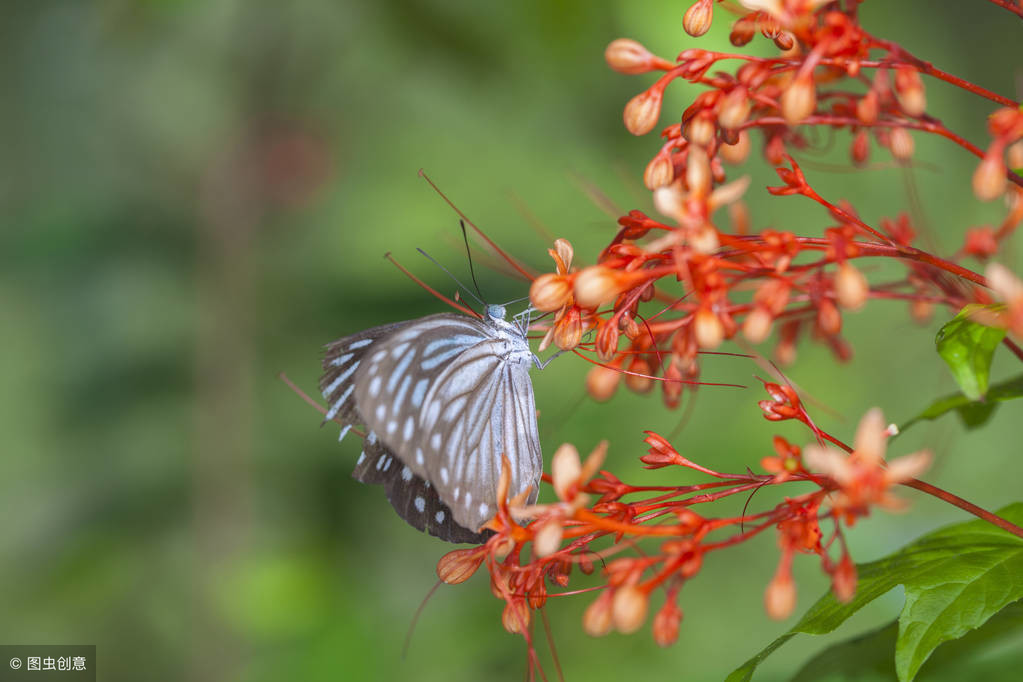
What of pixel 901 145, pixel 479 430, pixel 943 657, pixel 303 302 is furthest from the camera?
pixel 303 302

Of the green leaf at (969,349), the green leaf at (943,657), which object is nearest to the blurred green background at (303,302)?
the green leaf at (943,657)

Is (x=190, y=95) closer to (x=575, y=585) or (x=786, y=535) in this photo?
(x=575, y=585)

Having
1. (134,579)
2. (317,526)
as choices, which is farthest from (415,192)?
(134,579)

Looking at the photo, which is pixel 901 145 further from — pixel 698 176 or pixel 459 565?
pixel 459 565

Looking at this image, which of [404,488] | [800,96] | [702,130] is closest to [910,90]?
[800,96]

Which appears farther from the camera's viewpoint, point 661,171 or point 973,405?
point 973,405

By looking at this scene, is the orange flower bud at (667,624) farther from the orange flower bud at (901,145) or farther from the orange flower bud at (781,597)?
the orange flower bud at (901,145)

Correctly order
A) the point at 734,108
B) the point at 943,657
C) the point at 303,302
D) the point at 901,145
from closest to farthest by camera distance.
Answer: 1. the point at 734,108
2. the point at 901,145
3. the point at 943,657
4. the point at 303,302
